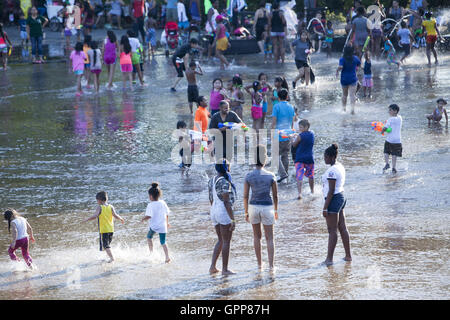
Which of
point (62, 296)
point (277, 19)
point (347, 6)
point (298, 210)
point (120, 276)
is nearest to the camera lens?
point (62, 296)

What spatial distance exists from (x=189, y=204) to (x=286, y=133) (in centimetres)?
224

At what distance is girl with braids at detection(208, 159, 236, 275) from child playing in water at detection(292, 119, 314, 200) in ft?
10.5

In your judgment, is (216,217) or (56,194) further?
(56,194)

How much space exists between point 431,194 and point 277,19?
1463 centimetres

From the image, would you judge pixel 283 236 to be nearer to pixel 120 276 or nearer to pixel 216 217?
pixel 216 217

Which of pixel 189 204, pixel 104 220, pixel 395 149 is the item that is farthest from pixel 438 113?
pixel 104 220

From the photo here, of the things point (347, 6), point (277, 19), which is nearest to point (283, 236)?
point (277, 19)

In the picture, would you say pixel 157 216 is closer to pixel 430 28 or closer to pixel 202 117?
pixel 202 117

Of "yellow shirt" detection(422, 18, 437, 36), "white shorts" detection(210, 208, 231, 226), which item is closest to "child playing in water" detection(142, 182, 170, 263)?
"white shorts" detection(210, 208, 231, 226)

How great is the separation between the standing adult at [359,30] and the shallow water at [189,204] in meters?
2.11

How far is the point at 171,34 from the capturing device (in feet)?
94.3

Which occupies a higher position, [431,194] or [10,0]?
[10,0]

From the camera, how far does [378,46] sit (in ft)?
85.7

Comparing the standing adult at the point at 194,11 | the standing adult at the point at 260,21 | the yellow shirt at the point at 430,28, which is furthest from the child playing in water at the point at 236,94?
the standing adult at the point at 194,11
